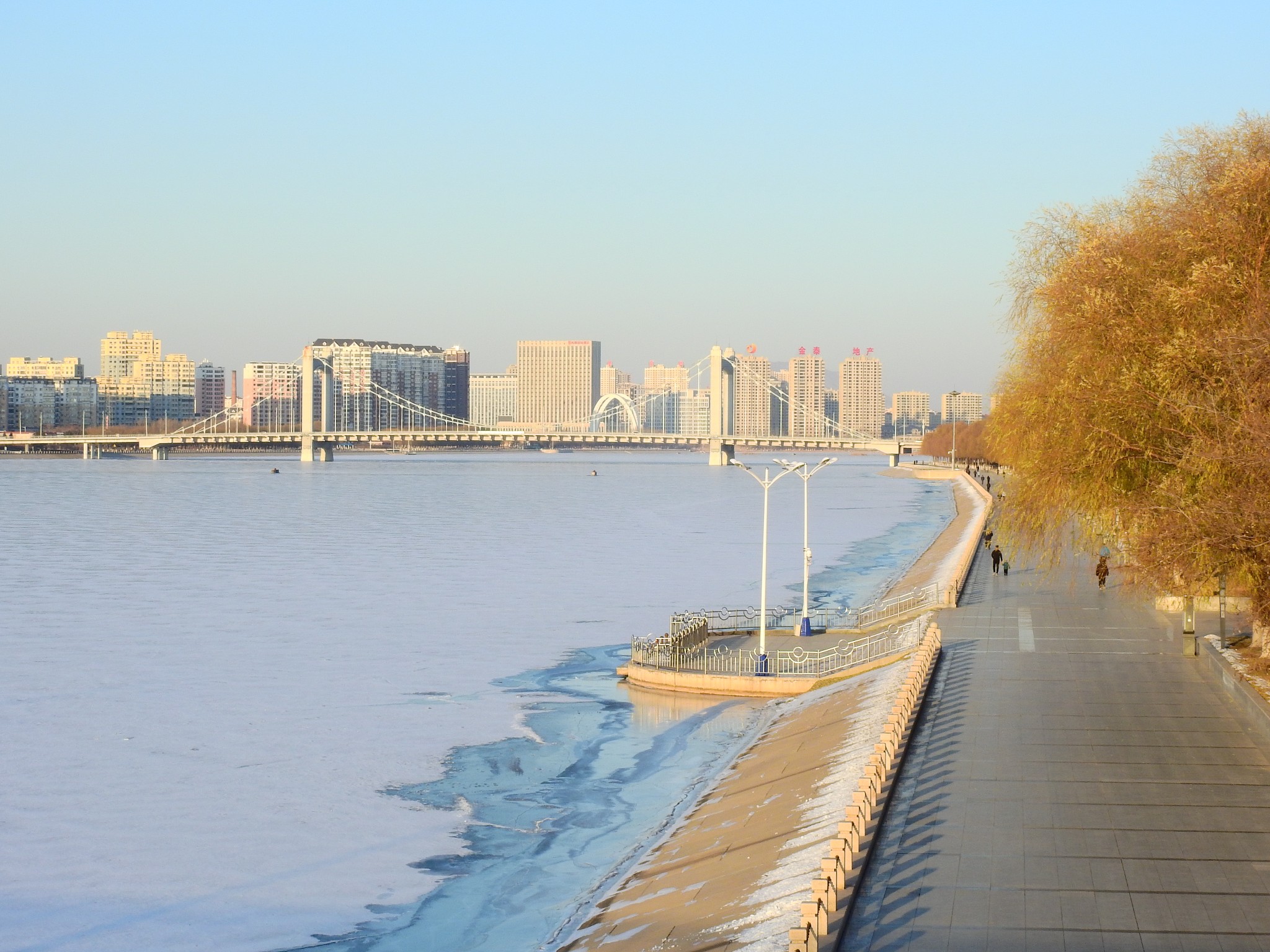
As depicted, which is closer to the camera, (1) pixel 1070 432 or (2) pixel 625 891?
(2) pixel 625 891

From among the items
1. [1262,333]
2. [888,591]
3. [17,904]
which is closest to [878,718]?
[1262,333]

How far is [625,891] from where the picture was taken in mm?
15656

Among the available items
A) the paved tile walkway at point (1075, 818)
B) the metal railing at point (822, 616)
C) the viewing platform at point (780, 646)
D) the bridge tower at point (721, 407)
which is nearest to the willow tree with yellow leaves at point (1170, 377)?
the paved tile walkway at point (1075, 818)

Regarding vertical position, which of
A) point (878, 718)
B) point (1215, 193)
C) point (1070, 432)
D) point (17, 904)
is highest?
point (1215, 193)

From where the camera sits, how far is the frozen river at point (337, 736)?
53.5 feet

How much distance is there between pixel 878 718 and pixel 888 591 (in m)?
24.6

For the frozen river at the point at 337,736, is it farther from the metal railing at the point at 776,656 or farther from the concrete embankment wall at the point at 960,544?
the concrete embankment wall at the point at 960,544

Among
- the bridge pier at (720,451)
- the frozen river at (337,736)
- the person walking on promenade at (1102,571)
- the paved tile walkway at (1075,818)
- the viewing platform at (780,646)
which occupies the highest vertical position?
the bridge pier at (720,451)

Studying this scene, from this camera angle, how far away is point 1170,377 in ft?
69.9

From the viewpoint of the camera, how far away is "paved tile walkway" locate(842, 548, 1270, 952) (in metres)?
11.8

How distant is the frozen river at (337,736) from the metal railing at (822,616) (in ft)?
7.01

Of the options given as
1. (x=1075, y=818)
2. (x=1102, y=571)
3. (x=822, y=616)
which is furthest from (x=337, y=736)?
(x=1102, y=571)

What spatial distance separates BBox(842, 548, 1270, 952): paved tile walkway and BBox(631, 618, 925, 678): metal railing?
3135 mm

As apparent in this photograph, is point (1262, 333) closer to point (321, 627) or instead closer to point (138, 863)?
point (138, 863)
